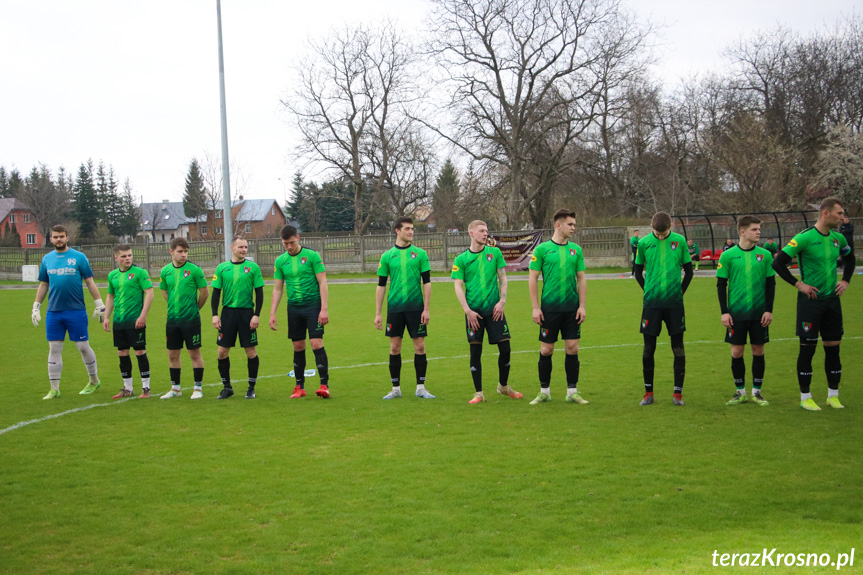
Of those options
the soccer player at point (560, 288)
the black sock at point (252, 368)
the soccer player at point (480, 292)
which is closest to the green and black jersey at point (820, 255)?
the soccer player at point (560, 288)

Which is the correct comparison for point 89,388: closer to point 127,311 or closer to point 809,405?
point 127,311

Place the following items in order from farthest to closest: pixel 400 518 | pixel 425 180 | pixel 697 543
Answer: pixel 425 180 → pixel 400 518 → pixel 697 543

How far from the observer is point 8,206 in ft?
303

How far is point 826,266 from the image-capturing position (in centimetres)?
775

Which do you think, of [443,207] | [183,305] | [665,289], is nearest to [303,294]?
[183,305]

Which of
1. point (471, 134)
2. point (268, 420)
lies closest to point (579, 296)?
point (268, 420)

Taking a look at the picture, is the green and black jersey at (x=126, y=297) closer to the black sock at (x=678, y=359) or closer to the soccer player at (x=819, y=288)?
the black sock at (x=678, y=359)

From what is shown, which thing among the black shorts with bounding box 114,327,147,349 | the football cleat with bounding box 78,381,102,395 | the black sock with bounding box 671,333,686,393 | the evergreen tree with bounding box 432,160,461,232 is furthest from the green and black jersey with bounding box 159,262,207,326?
the evergreen tree with bounding box 432,160,461,232

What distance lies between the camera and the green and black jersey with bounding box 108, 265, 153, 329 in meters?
9.62

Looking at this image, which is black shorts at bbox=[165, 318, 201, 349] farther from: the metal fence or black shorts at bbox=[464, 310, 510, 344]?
the metal fence

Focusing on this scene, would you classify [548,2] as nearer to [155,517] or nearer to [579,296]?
[579,296]

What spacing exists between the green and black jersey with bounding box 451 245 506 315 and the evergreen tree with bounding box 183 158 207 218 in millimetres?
57737

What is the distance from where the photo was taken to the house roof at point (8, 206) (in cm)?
9106

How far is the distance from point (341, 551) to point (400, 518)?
0.62m
